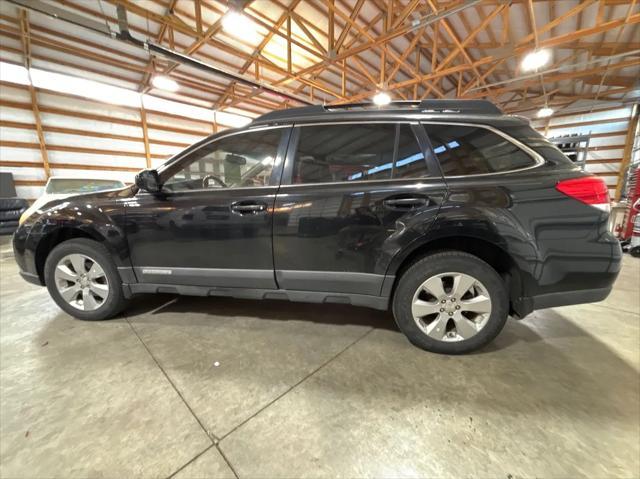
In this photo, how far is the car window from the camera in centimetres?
193

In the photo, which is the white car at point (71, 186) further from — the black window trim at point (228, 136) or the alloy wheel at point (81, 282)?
the black window trim at point (228, 136)

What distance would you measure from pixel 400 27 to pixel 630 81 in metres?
11.9

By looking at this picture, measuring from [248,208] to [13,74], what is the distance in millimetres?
11997

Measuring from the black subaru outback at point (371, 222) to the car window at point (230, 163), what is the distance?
0.04ft

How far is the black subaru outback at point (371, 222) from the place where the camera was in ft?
5.13

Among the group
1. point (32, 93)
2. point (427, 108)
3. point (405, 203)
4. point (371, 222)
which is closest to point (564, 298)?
point (405, 203)

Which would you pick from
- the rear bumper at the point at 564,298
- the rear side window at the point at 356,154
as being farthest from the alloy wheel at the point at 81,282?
the rear bumper at the point at 564,298

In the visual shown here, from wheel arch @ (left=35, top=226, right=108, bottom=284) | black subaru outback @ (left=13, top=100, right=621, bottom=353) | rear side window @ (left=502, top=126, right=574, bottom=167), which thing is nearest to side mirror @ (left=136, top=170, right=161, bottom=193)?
black subaru outback @ (left=13, top=100, right=621, bottom=353)

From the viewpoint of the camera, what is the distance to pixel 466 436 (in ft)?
3.95

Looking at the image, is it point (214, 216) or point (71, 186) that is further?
point (71, 186)

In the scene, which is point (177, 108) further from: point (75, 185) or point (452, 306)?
point (452, 306)

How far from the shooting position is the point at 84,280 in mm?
2182

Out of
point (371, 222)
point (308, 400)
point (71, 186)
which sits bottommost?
point (308, 400)

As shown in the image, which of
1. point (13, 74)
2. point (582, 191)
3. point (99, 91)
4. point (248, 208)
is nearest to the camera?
point (582, 191)
